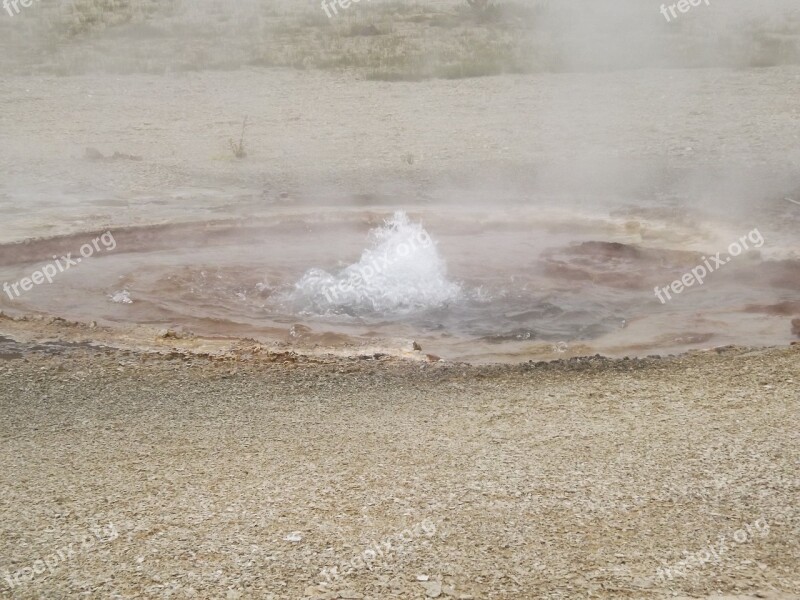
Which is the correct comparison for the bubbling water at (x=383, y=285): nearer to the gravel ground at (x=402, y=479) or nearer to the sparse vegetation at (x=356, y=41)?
the gravel ground at (x=402, y=479)

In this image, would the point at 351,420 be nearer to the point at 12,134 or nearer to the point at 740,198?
the point at 740,198

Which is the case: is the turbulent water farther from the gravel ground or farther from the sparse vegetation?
the sparse vegetation

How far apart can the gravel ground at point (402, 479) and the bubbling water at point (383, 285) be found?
177 centimetres

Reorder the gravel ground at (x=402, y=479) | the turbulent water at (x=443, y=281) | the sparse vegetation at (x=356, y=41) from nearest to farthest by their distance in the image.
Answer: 1. the gravel ground at (x=402, y=479)
2. the turbulent water at (x=443, y=281)
3. the sparse vegetation at (x=356, y=41)

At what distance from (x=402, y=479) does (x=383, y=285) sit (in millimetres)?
3480

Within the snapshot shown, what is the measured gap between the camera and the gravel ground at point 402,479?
294 centimetres

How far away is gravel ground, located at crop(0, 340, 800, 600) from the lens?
2941mm

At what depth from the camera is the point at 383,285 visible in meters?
6.89

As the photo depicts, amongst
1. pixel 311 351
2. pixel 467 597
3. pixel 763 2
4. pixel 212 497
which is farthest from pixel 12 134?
pixel 763 2

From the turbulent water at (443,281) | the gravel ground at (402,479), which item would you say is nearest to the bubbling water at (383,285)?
the turbulent water at (443,281)

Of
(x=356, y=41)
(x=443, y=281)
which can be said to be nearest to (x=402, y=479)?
(x=443, y=281)

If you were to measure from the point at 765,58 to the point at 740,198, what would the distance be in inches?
269

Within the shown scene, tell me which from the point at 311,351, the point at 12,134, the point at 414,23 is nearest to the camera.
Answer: the point at 311,351

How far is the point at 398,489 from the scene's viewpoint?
342cm
